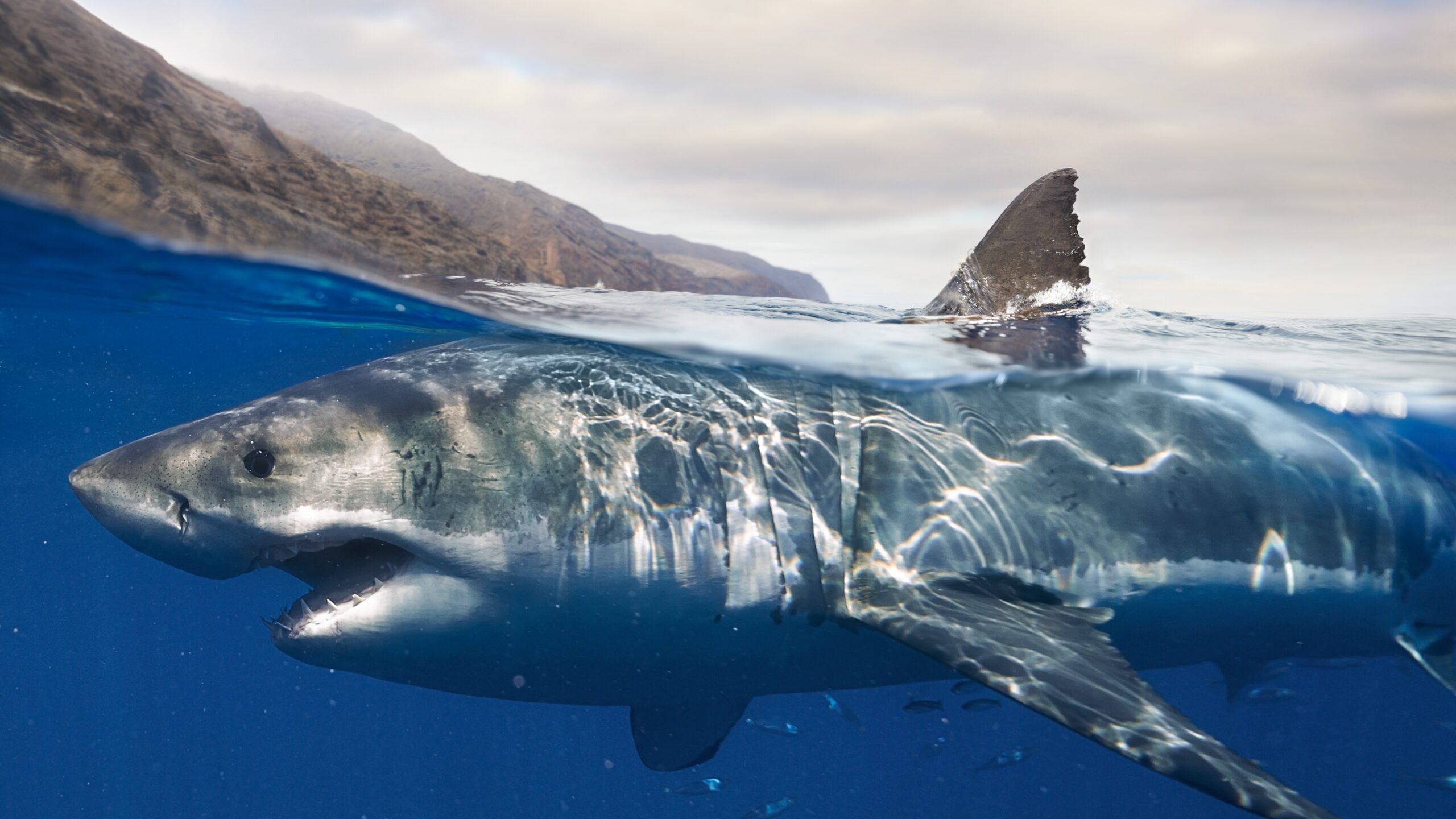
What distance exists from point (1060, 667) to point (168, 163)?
513cm

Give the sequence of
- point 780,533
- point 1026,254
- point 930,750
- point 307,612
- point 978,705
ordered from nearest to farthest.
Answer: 1. point 307,612
2. point 780,533
3. point 1026,254
4. point 978,705
5. point 930,750

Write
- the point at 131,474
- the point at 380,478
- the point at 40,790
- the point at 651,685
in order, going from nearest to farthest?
the point at 131,474 < the point at 380,478 < the point at 651,685 < the point at 40,790

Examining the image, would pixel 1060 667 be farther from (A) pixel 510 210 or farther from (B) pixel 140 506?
(A) pixel 510 210

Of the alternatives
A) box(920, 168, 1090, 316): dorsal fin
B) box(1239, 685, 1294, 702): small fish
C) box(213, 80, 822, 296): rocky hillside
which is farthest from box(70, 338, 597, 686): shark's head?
box(1239, 685, 1294, 702): small fish

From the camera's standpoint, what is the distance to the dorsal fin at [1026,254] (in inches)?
195

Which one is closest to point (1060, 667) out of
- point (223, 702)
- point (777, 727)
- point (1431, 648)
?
point (1431, 648)

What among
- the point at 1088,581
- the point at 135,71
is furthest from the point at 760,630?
the point at 135,71

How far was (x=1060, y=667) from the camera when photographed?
258 centimetres

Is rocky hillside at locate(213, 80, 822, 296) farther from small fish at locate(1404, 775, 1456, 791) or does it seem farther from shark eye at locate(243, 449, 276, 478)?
small fish at locate(1404, 775, 1456, 791)

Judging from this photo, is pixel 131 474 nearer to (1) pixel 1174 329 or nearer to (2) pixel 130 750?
(1) pixel 1174 329

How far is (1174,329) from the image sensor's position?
270 inches

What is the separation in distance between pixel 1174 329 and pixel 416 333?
804 centimetres

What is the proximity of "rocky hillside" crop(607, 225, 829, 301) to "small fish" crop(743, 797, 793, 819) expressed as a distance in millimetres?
5777

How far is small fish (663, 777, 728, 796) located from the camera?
24.8ft
